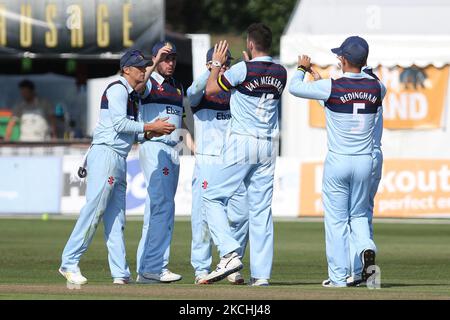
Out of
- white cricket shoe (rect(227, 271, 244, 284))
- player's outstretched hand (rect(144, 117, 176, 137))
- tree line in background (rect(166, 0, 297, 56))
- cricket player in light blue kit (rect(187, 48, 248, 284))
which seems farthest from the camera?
tree line in background (rect(166, 0, 297, 56))

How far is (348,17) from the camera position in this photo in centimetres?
2662

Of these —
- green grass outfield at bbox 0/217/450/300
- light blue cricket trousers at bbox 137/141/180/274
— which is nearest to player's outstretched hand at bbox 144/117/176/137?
light blue cricket trousers at bbox 137/141/180/274

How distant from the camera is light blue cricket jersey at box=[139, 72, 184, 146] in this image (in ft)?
43.4

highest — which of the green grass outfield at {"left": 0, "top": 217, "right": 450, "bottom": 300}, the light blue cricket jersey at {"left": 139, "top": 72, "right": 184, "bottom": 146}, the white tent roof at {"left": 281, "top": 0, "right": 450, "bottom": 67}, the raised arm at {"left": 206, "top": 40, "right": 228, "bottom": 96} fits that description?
the white tent roof at {"left": 281, "top": 0, "right": 450, "bottom": 67}

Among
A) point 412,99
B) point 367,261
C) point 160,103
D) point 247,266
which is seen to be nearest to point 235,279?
point 367,261

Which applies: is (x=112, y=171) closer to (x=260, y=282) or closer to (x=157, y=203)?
(x=157, y=203)

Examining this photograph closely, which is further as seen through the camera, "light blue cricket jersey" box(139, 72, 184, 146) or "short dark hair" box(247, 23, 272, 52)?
"light blue cricket jersey" box(139, 72, 184, 146)

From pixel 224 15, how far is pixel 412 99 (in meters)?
31.7

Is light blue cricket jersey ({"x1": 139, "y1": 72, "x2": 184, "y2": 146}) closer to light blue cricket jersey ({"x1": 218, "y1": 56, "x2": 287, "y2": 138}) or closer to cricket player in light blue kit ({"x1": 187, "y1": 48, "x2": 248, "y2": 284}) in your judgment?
cricket player in light blue kit ({"x1": 187, "y1": 48, "x2": 248, "y2": 284})

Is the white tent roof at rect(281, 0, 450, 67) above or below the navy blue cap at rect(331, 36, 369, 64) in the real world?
above

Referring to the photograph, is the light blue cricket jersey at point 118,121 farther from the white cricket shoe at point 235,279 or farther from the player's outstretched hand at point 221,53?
the white cricket shoe at point 235,279

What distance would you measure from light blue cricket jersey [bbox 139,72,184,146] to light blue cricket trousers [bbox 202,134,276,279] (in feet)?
2.61

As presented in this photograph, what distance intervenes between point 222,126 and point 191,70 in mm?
16412

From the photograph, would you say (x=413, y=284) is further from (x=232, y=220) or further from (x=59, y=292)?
(x=59, y=292)
